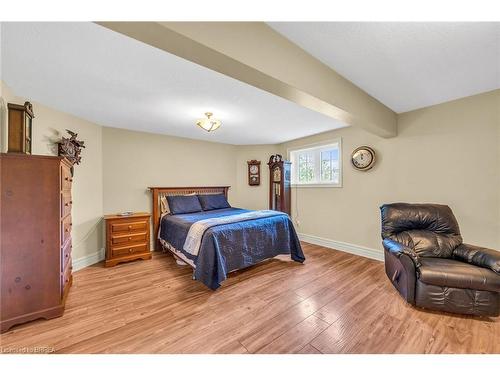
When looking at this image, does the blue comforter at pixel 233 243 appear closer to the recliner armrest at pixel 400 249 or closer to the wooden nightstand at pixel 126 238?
the wooden nightstand at pixel 126 238

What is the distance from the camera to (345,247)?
3615mm

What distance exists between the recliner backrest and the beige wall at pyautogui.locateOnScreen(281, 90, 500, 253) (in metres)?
0.36

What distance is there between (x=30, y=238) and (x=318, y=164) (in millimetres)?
4299

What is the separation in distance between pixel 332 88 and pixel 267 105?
90 cm

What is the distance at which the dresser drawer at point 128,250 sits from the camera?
9.90ft

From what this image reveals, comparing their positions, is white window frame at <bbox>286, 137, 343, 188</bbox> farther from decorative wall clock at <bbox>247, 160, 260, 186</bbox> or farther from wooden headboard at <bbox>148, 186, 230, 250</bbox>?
wooden headboard at <bbox>148, 186, 230, 250</bbox>

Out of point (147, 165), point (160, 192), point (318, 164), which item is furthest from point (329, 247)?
point (147, 165)

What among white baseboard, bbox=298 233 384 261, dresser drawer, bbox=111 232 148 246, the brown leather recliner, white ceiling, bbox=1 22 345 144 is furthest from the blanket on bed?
white baseboard, bbox=298 233 384 261

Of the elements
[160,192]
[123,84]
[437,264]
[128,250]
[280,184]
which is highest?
[123,84]

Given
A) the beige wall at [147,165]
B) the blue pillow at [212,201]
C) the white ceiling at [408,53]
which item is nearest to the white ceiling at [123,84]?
the beige wall at [147,165]

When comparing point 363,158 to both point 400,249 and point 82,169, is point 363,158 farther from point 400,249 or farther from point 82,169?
point 82,169

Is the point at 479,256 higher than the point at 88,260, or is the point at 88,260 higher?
the point at 479,256
